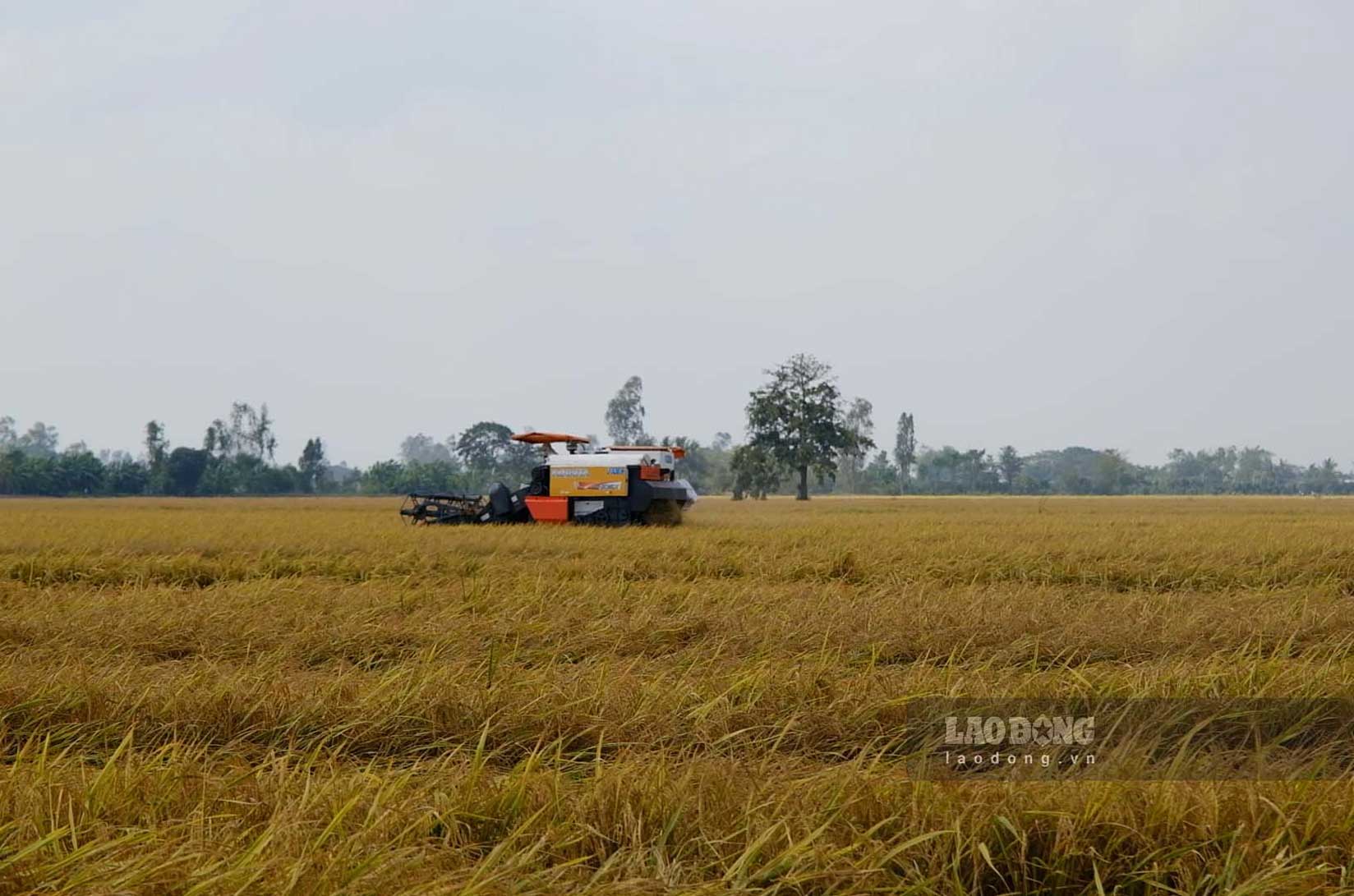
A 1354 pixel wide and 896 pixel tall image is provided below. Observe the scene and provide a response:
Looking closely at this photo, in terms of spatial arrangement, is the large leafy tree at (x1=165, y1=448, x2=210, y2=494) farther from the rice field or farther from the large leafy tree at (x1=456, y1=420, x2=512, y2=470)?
the rice field

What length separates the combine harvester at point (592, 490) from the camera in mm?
20844

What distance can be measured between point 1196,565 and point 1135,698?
741 cm

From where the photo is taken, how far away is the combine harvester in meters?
20.8

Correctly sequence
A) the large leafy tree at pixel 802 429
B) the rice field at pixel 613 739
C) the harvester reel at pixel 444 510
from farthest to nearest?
the large leafy tree at pixel 802 429 → the harvester reel at pixel 444 510 → the rice field at pixel 613 739

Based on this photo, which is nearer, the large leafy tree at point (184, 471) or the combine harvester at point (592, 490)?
the combine harvester at point (592, 490)

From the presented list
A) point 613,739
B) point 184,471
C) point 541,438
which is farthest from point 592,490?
point 184,471

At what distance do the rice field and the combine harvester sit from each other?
11.5 m

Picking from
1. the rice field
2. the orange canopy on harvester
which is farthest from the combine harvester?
the rice field

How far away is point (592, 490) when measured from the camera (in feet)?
68.5

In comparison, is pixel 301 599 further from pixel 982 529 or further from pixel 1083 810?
pixel 982 529

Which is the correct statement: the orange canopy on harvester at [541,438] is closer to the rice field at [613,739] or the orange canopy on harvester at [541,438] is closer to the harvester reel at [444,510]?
the harvester reel at [444,510]

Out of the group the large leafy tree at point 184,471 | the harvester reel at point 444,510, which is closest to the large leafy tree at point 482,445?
the large leafy tree at point 184,471

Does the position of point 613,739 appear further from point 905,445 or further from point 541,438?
point 905,445

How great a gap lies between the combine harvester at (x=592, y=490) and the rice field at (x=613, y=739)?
11478mm
